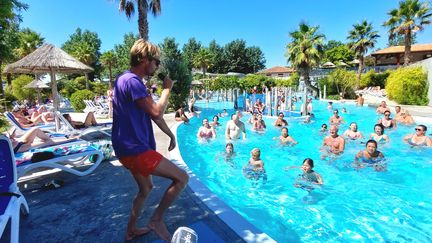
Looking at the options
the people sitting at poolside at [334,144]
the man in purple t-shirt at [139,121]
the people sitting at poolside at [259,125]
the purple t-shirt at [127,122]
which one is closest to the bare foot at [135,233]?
the man in purple t-shirt at [139,121]

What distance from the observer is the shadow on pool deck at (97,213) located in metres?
2.89

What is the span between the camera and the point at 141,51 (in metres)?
2.28

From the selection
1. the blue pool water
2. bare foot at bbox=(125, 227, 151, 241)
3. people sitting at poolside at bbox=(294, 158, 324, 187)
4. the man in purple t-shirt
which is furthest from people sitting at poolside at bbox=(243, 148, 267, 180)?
the man in purple t-shirt

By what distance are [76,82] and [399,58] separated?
47.0 meters

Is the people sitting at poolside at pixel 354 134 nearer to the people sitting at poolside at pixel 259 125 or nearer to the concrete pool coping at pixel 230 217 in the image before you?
the people sitting at poolside at pixel 259 125

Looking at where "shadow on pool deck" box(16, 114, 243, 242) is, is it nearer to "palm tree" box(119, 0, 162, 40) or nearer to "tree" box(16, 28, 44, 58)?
"palm tree" box(119, 0, 162, 40)

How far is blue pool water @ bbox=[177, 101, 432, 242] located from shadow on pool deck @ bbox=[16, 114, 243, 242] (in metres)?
1.66

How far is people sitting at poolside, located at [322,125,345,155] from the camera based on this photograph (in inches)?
319

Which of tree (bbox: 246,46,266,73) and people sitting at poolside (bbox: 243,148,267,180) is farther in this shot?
tree (bbox: 246,46,266,73)

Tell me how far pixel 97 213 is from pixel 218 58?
61198 mm

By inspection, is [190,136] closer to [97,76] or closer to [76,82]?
[76,82]

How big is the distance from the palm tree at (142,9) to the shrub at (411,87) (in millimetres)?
17438

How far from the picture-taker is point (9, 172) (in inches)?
122

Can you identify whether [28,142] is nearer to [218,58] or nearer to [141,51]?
[141,51]
